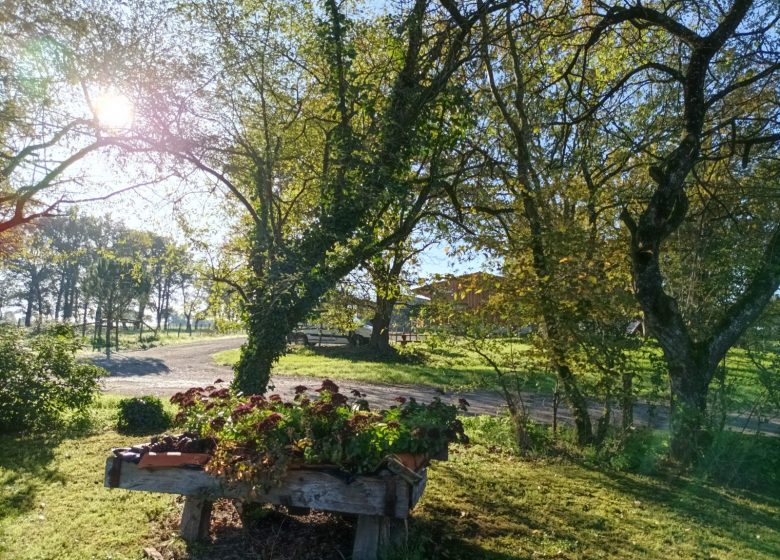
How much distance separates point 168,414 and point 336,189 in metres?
5.41

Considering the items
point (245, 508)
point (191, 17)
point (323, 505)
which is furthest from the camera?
point (191, 17)

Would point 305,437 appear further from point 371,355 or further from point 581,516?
point 371,355

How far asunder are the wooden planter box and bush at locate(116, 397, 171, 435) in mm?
4961

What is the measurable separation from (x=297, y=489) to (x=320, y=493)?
162mm

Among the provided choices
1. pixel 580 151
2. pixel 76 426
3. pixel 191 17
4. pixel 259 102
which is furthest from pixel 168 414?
pixel 580 151

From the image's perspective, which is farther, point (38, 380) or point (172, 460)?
point (38, 380)

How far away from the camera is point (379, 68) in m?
6.83

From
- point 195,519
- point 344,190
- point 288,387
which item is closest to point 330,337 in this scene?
point 288,387

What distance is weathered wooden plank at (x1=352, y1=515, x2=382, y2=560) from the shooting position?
3471 mm

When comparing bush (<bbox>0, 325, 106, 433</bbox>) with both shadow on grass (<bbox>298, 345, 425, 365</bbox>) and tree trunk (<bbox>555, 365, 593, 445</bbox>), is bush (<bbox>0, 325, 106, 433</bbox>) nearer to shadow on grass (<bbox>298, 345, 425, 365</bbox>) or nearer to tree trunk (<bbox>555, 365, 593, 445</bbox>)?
tree trunk (<bbox>555, 365, 593, 445</bbox>)

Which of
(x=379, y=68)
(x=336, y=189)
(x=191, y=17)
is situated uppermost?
(x=191, y=17)

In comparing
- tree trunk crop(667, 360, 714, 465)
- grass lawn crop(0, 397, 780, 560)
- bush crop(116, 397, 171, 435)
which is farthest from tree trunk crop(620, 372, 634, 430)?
bush crop(116, 397, 171, 435)

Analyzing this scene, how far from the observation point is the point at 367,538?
349 centimetres

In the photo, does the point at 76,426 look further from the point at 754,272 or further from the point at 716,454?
the point at 754,272
